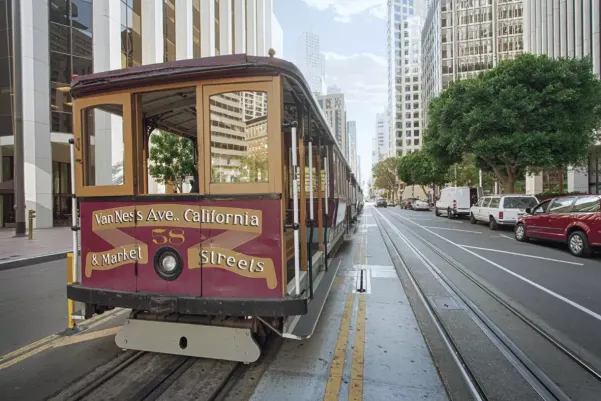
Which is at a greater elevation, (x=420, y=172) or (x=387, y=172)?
(x=387, y=172)

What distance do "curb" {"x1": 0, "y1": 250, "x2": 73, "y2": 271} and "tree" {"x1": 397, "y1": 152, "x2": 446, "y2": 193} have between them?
4343 centimetres

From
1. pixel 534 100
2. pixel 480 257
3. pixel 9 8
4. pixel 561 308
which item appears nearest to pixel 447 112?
pixel 534 100

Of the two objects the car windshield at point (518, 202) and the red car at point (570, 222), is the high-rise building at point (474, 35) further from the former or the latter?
the red car at point (570, 222)

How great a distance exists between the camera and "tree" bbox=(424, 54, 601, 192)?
1823 cm

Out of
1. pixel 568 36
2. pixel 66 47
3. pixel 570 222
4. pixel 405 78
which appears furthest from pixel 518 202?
pixel 405 78

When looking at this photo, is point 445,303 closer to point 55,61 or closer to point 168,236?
point 168,236

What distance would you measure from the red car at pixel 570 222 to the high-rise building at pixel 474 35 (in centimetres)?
7258

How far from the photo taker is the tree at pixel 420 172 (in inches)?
2025

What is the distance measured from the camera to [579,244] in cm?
1009

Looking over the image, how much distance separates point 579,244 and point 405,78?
13784 cm

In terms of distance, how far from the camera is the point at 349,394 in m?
3.28

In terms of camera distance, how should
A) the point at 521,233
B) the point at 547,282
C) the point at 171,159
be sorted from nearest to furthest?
the point at 171,159
the point at 547,282
the point at 521,233

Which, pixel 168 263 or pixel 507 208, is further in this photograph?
pixel 507 208

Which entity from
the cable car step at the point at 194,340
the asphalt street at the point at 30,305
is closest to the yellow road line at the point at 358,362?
the cable car step at the point at 194,340
